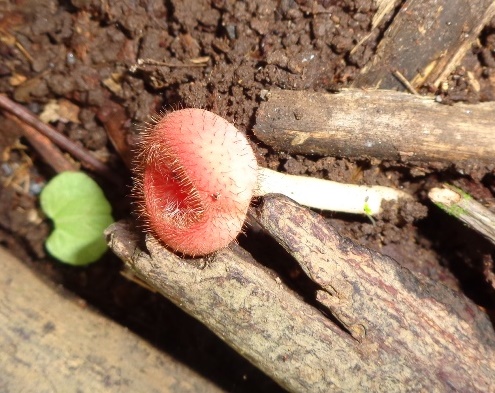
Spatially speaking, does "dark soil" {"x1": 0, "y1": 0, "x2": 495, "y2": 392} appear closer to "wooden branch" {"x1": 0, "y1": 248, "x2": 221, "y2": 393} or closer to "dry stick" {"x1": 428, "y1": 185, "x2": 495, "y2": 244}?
"dry stick" {"x1": 428, "y1": 185, "x2": 495, "y2": 244}

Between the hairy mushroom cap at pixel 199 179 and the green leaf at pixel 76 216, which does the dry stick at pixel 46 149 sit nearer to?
the green leaf at pixel 76 216

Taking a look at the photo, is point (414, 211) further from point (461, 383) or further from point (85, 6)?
point (85, 6)

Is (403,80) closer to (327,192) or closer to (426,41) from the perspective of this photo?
(426,41)

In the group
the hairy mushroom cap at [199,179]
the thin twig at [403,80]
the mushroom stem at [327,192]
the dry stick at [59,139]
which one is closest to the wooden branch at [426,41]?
the thin twig at [403,80]

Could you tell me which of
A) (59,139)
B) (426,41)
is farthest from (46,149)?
(426,41)

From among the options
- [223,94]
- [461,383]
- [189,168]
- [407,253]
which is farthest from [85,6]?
[461,383]
